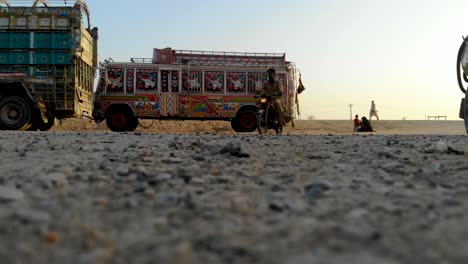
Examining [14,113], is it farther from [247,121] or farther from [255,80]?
[255,80]

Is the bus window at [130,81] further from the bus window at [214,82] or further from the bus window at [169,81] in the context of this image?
the bus window at [214,82]

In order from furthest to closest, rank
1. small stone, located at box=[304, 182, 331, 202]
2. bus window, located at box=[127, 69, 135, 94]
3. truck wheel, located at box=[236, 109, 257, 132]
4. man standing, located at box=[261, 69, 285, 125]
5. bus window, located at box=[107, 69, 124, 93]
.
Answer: truck wheel, located at box=[236, 109, 257, 132] < bus window, located at box=[127, 69, 135, 94] < bus window, located at box=[107, 69, 124, 93] < man standing, located at box=[261, 69, 285, 125] < small stone, located at box=[304, 182, 331, 202]

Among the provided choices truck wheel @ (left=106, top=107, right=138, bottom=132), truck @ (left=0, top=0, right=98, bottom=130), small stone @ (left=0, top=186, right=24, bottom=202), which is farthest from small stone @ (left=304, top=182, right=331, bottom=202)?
truck wheel @ (left=106, top=107, right=138, bottom=132)

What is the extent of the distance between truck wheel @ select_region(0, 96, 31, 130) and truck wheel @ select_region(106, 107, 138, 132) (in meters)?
2.95

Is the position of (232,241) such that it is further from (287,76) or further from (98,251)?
→ (287,76)

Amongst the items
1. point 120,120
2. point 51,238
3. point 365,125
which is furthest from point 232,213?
point 365,125

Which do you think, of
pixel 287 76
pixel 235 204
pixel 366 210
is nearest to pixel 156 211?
pixel 235 204

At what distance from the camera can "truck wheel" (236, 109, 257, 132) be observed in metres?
14.7

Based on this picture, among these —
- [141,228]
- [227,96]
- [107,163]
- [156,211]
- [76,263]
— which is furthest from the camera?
[227,96]

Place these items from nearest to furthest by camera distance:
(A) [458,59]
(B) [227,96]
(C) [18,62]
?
(A) [458,59], (C) [18,62], (B) [227,96]

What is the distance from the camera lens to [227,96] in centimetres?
1493

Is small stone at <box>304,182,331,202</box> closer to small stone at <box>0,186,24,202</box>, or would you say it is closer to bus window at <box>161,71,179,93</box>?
small stone at <box>0,186,24,202</box>

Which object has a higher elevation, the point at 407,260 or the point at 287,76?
the point at 287,76

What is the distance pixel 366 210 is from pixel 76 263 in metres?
1.27
